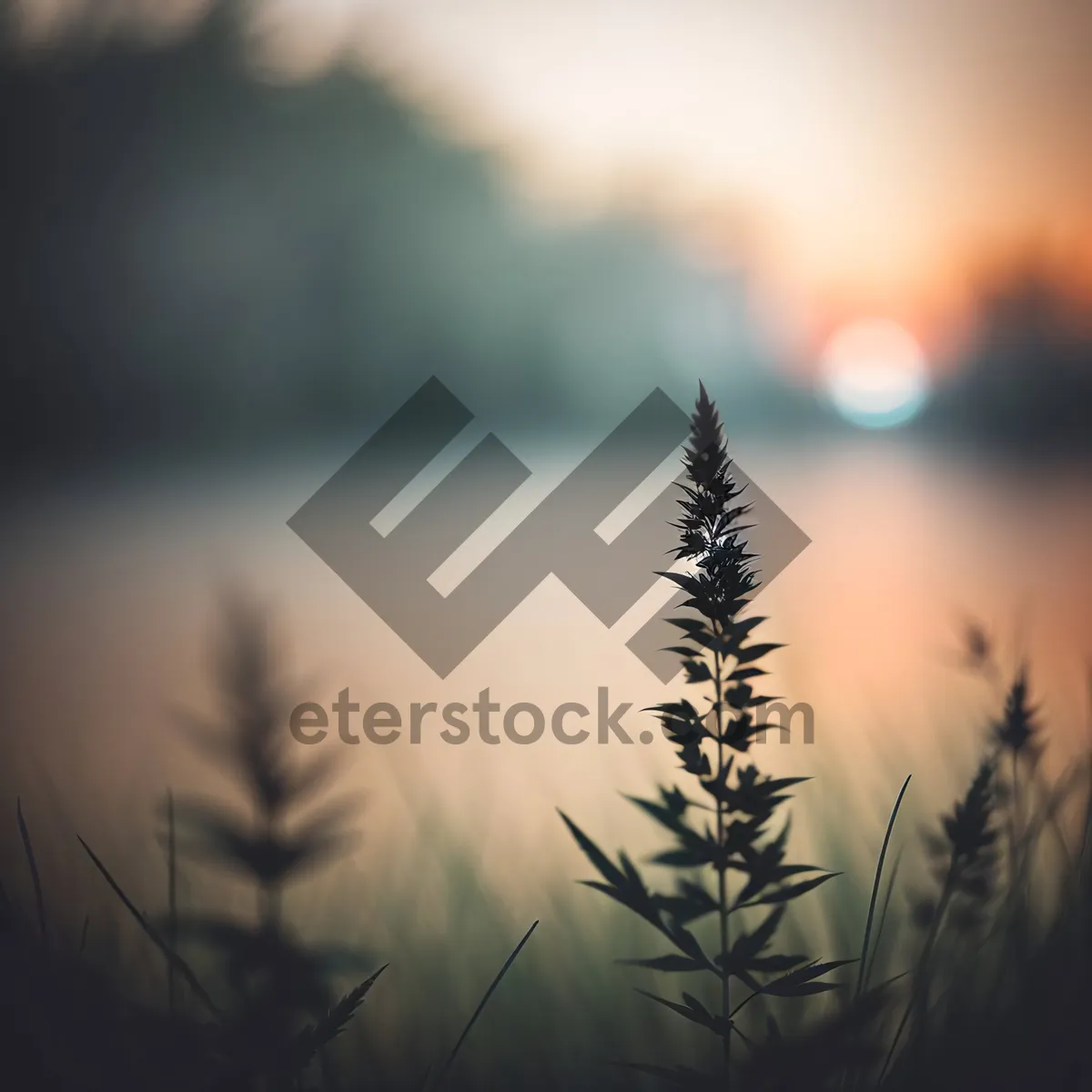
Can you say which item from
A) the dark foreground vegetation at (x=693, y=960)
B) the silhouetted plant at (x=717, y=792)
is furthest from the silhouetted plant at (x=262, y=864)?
the silhouetted plant at (x=717, y=792)

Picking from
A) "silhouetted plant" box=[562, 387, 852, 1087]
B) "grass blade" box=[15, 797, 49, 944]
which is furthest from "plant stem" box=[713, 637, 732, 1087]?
"grass blade" box=[15, 797, 49, 944]

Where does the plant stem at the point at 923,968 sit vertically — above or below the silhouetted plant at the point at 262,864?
below

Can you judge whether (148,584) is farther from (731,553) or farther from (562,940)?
(731,553)

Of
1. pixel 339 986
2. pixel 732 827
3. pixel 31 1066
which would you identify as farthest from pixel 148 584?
pixel 732 827

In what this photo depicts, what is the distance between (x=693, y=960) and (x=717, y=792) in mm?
136

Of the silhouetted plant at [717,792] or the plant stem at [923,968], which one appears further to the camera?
the plant stem at [923,968]

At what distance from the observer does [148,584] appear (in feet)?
10.1

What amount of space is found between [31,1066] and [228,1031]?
223mm

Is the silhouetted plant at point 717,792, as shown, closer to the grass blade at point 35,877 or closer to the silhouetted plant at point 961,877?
the silhouetted plant at point 961,877

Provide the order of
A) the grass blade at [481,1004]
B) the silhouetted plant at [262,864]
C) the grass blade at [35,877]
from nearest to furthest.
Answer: the silhouetted plant at [262,864] < the grass blade at [481,1004] < the grass blade at [35,877]

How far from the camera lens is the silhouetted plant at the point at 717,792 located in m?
0.66

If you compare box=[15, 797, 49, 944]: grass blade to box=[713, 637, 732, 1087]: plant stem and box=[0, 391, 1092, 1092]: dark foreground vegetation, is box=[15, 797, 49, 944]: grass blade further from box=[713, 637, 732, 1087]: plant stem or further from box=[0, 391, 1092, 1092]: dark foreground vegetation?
box=[713, 637, 732, 1087]: plant stem

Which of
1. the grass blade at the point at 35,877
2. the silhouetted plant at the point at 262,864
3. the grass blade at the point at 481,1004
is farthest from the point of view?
the grass blade at the point at 35,877

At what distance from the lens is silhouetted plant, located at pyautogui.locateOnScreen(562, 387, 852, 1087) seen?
0.66 metres
